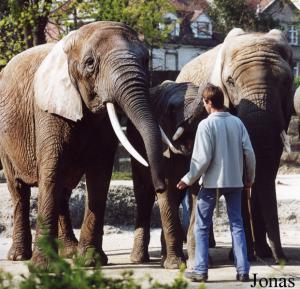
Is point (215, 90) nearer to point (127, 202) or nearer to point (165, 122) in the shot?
point (165, 122)

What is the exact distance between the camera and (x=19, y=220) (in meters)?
10.7

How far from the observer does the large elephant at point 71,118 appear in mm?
8984

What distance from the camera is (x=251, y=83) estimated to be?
983cm

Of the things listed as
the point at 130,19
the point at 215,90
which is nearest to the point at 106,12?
the point at 130,19

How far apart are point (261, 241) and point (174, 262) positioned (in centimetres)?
139

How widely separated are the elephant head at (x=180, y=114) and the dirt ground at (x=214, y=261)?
126 centimetres

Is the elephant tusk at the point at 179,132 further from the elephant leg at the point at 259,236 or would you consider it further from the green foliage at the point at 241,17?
the green foliage at the point at 241,17

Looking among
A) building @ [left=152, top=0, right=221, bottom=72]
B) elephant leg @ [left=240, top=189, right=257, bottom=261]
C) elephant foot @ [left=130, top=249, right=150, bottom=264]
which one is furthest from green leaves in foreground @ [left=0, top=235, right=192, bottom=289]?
building @ [left=152, top=0, right=221, bottom=72]

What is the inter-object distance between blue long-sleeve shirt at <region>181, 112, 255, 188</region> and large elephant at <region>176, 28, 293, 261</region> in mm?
1087

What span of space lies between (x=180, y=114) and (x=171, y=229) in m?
1.16

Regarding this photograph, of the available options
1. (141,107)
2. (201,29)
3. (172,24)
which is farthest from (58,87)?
(201,29)

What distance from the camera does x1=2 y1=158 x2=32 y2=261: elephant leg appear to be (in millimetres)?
10617

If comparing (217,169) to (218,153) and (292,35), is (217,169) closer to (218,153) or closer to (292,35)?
(218,153)

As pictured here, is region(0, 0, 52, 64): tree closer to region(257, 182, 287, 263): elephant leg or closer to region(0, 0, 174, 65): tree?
region(0, 0, 174, 65): tree
